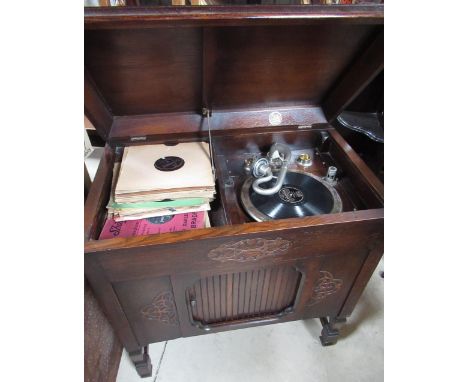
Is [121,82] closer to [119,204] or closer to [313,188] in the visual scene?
[119,204]

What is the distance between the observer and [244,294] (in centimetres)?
95

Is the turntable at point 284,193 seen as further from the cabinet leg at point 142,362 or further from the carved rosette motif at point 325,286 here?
the cabinet leg at point 142,362

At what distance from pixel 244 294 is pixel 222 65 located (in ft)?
2.46

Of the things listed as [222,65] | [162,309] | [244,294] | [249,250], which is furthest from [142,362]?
[222,65]

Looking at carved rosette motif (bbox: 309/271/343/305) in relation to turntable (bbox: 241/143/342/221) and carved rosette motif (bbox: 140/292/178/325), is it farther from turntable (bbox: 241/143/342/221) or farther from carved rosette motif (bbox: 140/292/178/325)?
carved rosette motif (bbox: 140/292/178/325)

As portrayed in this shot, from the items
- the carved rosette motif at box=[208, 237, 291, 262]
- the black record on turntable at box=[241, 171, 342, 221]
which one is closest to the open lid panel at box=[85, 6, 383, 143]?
the black record on turntable at box=[241, 171, 342, 221]

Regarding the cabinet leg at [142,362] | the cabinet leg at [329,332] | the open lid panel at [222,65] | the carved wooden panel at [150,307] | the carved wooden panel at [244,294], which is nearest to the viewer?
the open lid panel at [222,65]

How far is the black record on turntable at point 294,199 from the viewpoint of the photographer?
A: 0.90 meters

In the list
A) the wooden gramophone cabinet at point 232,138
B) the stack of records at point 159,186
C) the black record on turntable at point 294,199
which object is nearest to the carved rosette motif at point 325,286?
the wooden gramophone cabinet at point 232,138

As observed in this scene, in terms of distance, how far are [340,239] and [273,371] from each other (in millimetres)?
739

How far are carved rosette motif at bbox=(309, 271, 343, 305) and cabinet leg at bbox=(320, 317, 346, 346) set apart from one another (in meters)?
0.22

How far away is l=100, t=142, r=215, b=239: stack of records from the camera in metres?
0.81

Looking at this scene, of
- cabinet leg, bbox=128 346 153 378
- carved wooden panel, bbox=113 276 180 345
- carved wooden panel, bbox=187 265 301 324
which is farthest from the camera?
cabinet leg, bbox=128 346 153 378

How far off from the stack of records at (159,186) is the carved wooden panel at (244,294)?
239 millimetres
